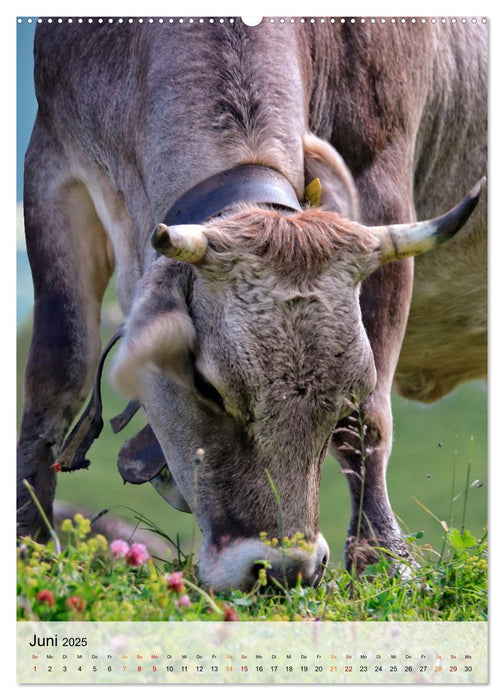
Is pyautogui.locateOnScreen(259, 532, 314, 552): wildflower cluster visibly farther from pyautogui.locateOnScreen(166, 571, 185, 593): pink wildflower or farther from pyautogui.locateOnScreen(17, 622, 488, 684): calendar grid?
pyautogui.locateOnScreen(166, 571, 185, 593): pink wildflower

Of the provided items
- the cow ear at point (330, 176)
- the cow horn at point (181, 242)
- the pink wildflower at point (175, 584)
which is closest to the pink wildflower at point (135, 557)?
the pink wildflower at point (175, 584)

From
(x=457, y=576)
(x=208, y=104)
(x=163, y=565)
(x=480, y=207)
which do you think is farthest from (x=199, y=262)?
(x=480, y=207)

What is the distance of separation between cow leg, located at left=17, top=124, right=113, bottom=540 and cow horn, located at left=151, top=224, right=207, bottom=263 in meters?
1.59

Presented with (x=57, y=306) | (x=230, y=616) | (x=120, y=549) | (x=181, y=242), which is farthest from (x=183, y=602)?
(x=57, y=306)

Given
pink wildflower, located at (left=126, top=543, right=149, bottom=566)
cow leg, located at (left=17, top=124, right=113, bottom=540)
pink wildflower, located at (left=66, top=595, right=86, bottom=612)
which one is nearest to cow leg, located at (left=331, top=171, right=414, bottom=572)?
cow leg, located at (left=17, top=124, right=113, bottom=540)

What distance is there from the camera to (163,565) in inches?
177

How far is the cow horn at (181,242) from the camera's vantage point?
149 inches

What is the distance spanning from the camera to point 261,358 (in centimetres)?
385

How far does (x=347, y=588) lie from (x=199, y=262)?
142cm

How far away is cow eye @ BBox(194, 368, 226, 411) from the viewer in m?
4.02

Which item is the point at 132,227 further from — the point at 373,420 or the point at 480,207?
the point at 480,207

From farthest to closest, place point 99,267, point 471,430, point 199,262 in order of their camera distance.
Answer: point 99,267 < point 471,430 < point 199,262

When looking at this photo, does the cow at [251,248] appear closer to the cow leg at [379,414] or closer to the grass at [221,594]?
the cow leg at [379,414]

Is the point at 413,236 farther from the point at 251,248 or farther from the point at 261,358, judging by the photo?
the point at 261,358
